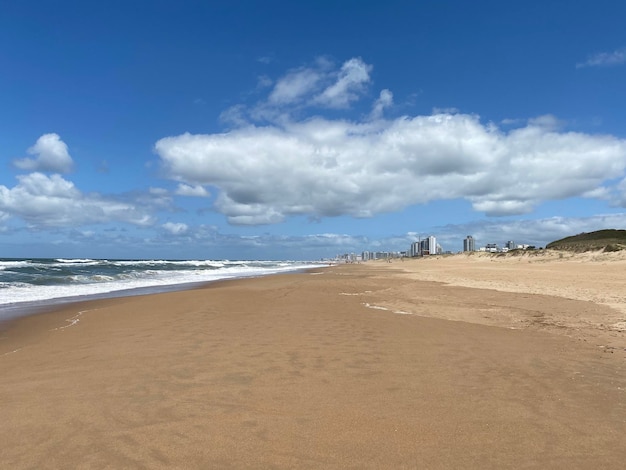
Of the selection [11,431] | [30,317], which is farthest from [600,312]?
[30,317]

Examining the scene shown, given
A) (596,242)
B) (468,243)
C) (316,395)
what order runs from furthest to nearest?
(468,243), (596,242), (316,395)

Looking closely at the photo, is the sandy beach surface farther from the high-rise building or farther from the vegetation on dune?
the high-rise building

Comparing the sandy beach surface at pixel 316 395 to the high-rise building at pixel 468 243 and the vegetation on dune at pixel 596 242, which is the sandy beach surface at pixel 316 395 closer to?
the vegetation on dune at pixel 596 242

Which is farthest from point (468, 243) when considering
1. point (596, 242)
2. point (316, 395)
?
point (316, 395)

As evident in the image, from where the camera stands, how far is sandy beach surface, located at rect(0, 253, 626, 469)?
4.02 metres

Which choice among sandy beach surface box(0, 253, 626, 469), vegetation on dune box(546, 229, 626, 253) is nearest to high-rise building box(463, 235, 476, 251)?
vegetation on dune box(546, 229, 626, 253)

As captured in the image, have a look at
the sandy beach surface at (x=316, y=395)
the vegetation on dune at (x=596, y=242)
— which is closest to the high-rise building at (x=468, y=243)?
the vegetation on dune at (x=596, y=242)

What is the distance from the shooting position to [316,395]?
5.60m

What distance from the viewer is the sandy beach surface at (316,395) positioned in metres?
4.02

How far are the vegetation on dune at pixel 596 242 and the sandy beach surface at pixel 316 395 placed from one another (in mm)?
51002

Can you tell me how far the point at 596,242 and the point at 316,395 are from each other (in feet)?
231

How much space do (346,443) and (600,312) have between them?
12291mm

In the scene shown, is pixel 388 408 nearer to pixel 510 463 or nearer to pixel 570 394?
pixel 510 463

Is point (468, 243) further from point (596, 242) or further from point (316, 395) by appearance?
point (316, 395)
